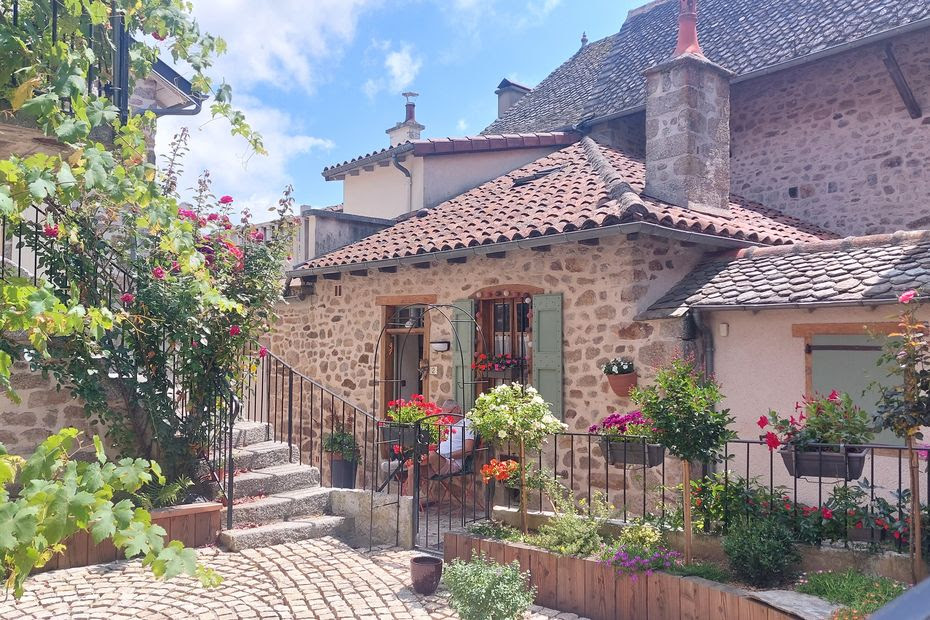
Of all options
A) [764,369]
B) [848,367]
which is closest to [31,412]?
[764,369]

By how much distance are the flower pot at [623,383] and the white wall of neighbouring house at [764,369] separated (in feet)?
2.64

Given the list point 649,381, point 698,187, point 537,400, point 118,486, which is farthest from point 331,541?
point 698,187

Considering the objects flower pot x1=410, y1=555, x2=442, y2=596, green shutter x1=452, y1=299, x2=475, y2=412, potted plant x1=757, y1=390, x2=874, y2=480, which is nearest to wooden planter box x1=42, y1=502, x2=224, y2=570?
flower pot x1=410, y1=555, x2=442, y2=596

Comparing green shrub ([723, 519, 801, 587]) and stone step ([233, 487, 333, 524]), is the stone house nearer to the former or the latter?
green shrub ([723, 519, 801, 587])

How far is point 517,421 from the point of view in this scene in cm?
551

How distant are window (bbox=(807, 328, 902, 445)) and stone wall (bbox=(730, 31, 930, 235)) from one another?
396cm

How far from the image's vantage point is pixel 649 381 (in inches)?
267

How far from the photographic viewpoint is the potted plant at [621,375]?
6.83m

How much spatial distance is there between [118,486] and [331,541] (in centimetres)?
452

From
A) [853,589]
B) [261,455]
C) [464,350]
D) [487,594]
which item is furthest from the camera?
[464,350]

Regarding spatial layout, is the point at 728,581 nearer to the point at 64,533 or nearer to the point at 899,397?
the point at 899,397

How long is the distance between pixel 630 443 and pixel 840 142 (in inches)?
266

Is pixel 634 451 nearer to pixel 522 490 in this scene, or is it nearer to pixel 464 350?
pixel 522 490

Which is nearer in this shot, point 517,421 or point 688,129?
point 517,421
